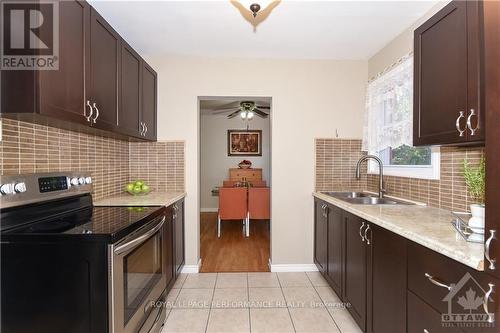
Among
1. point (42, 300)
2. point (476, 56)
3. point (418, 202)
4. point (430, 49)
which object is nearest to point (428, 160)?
point (418, 202)

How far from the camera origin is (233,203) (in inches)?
168

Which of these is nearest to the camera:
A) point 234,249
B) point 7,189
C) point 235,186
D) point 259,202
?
point 7,189

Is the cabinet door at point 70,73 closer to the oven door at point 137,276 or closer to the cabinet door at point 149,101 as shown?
the oven door at point 137,276

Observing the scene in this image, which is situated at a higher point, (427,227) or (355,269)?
(427,227)

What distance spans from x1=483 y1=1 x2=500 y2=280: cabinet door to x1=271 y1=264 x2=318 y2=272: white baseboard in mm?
2224

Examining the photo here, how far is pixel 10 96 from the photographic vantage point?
3.83ft

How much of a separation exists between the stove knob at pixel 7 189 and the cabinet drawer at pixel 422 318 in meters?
2.00

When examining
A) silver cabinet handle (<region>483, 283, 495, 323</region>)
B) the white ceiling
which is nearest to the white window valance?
the white ceiling

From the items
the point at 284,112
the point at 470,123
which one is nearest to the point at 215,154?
the point at 284,112

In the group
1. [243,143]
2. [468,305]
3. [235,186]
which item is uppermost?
[243,143]

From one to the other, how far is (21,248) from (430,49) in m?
2.27

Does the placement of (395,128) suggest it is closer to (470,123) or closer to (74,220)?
(470,123)

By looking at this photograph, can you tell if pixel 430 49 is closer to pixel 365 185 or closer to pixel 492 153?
pixel 492 153

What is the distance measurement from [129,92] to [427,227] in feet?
7.35
